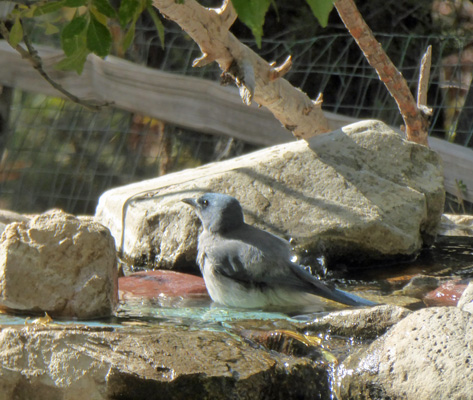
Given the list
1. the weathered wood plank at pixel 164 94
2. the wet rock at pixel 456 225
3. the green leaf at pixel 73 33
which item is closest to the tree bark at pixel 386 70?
the wet rock at pixel 456 225

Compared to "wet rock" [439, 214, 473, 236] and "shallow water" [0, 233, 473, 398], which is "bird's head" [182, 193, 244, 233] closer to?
"shallow water" [0, 233, 473, 398]

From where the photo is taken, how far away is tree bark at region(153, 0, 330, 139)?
460 centimetres

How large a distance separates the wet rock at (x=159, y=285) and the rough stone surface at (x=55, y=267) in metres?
0.59

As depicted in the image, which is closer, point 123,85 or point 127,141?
point 123,85

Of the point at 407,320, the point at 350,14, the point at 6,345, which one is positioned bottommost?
the point at 6,345

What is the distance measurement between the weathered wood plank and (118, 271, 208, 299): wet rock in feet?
6.84

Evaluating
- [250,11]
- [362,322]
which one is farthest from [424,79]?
[250,11]

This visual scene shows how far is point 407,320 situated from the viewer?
306 cm

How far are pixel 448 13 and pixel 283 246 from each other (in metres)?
4.11

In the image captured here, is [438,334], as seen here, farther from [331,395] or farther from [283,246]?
[283,246]

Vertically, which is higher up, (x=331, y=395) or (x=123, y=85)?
(x=123, y=85)

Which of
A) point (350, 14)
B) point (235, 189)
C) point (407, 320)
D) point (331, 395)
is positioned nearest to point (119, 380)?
point (331, 395)

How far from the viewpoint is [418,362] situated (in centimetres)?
290

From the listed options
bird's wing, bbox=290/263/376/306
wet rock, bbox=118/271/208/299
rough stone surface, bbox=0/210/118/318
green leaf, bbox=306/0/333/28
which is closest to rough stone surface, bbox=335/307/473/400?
bird's wing, bbox=290/263/376/306
